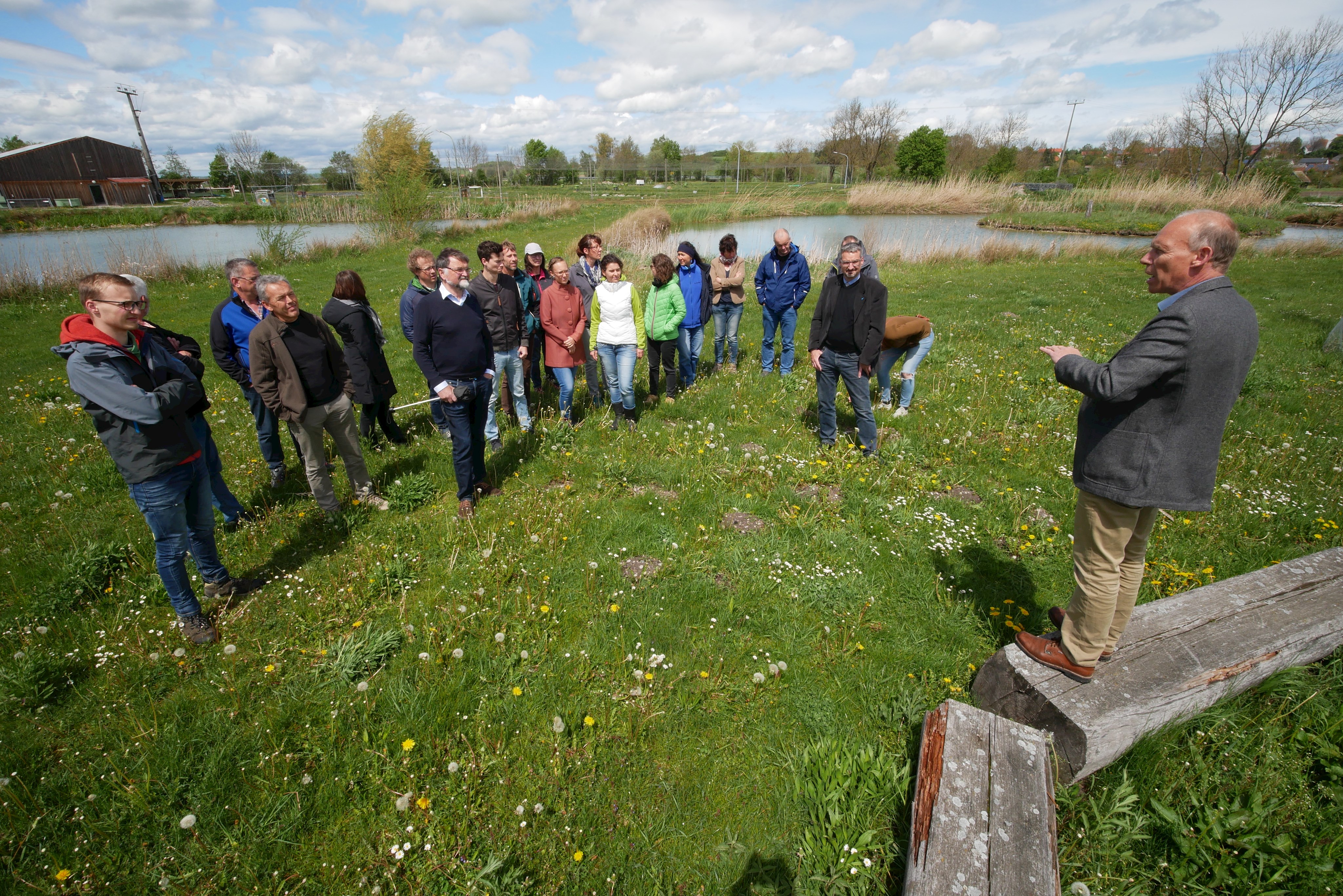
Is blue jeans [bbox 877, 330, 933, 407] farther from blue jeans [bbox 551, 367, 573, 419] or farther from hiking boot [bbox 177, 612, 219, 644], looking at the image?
hiking boot [bbox 177, 612, 219, 644]

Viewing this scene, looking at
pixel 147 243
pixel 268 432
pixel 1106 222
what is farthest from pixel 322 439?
pixel 1106 222

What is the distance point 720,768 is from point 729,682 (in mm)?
562

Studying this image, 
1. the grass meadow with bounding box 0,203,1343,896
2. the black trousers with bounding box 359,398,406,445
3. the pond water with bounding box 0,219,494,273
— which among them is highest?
the pond water with bounding box 0,219,494,273

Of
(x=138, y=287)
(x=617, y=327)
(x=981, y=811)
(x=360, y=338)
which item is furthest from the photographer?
(x=617, y=327)

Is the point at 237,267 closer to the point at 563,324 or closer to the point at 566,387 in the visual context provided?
the point at 563,324

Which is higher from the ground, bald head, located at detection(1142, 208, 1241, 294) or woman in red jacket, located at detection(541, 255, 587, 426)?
bald head, located at detection(1142, 208, 1241, 294)

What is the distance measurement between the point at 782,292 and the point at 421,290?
204 inches

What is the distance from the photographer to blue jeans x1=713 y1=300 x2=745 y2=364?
9172mm

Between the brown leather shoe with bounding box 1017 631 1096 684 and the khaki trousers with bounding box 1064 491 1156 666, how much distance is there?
3 centimetres

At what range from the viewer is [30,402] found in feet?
26.7

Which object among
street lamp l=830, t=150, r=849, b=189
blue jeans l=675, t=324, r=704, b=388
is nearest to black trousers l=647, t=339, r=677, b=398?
blue jeans l=675, t=324, r=704, b=388

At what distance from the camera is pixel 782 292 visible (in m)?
8.79

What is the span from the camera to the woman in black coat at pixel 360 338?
5.91 m

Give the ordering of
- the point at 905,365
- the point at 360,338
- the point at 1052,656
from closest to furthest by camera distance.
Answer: the point at 1052,656
the point at 360,338
the point at 905,365
